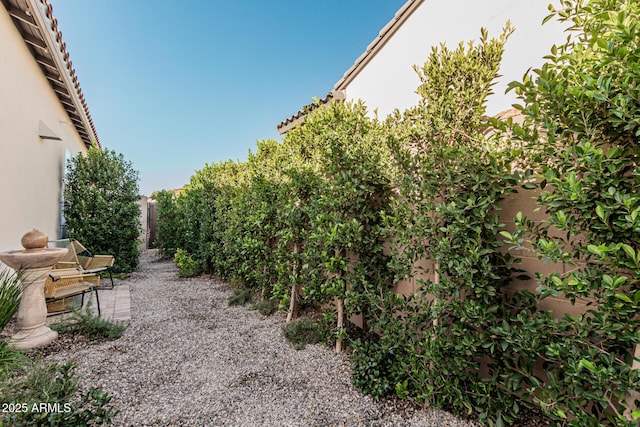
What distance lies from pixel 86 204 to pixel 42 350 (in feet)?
17.8

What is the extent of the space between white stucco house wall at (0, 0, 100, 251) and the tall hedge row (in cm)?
423

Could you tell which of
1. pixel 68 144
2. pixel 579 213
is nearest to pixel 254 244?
pixel 579 213

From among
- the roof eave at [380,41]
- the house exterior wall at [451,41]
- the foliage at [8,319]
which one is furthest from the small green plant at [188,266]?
the house exterior wall at [451,41]

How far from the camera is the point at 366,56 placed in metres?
5.71

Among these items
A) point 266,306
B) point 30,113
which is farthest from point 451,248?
point 30,113

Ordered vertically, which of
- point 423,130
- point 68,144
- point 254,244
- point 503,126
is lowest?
point 254,244

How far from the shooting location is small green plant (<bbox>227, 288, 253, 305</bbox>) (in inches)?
234

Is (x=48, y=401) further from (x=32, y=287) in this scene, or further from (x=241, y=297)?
(x=241, y=297)

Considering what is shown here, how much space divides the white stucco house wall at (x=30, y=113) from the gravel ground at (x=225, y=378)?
260cm

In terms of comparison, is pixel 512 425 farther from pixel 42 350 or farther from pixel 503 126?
pixel 42 350

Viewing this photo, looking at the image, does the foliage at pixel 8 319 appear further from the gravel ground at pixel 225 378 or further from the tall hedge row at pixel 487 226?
the tall hedge row at pixel 487 226

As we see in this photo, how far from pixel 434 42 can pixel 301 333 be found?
14.6 feet

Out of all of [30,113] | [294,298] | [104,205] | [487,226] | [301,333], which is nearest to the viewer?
[487,226]

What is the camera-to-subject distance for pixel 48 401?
2119mm
